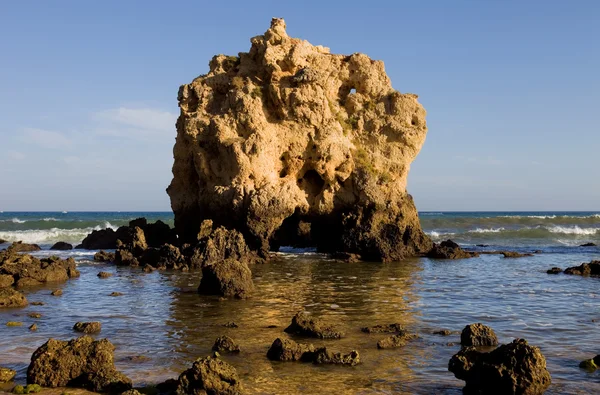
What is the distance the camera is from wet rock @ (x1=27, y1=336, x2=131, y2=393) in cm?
923

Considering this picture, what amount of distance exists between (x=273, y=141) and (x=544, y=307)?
1830 centimetres

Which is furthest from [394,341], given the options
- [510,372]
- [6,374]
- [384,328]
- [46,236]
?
[46,236]

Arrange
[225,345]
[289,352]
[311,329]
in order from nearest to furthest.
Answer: [289,352], [225,345], [311,329]

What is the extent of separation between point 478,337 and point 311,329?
368 cm

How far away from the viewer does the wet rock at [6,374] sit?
9477mm

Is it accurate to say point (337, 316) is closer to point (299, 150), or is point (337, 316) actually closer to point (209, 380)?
point (209, 380)

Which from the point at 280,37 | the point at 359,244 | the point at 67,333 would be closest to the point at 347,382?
the point at 67,333

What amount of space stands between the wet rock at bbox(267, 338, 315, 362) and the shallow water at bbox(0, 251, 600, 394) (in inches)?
9.1

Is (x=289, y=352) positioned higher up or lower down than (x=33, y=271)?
lower down

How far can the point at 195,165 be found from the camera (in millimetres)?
33094

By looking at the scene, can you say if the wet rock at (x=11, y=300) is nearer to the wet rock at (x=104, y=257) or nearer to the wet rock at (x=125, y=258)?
the wet rock at (x=125, y=258)

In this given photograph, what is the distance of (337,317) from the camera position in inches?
592

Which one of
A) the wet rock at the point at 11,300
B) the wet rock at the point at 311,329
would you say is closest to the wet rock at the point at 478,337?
the wet rock at the point at 311,329

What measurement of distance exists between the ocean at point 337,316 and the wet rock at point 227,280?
0.44m
